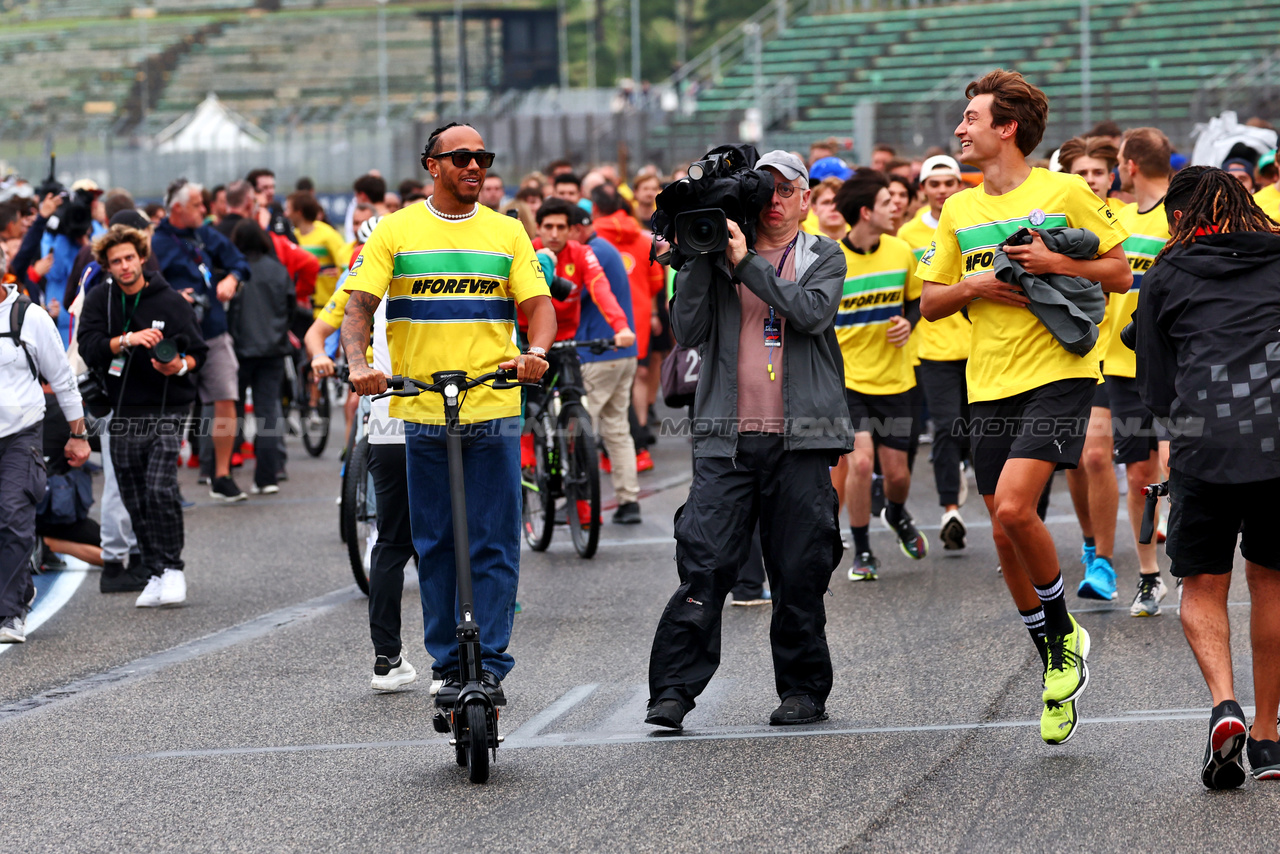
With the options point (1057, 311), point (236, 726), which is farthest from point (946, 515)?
point (236, 726)

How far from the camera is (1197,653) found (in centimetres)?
523

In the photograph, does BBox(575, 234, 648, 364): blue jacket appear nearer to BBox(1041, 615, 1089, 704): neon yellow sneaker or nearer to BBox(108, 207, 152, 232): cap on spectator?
BBox(108, 207, 152, 232): cap on spectator

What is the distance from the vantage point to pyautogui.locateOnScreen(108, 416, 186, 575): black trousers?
29.6ft

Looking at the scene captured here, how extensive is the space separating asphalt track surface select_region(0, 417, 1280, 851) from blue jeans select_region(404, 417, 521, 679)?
15.2 inches

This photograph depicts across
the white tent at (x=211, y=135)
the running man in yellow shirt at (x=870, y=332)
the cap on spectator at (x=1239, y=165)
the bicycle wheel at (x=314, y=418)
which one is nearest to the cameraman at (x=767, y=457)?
the running man in yellow shirt at (x=870, y=332)

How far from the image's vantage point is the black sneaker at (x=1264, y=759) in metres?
5.09

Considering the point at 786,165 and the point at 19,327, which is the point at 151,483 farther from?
the point at 786,165

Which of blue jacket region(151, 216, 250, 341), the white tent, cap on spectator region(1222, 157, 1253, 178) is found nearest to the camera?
blue jacket region(151, 216, 250, 341)

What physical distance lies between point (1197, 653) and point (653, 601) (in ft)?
12.3

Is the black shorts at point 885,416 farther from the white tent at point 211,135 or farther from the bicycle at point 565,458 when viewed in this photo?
the white tent at point 211,135

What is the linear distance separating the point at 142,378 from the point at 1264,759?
6.19 m

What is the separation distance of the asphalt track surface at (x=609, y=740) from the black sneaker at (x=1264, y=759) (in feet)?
0.14

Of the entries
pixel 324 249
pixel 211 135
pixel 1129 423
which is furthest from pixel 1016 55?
pixel 1129 423

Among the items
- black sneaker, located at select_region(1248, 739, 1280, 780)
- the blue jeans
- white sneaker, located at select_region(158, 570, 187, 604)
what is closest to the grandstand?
white sneaker, located at select_region(158, 570, 187, 604)
